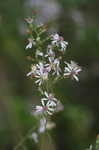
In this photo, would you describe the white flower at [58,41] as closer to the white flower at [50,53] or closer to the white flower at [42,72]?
the white flower at [50,53]

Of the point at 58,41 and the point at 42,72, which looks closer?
the point at 42,72

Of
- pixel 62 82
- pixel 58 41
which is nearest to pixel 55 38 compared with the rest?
pixel 58 41

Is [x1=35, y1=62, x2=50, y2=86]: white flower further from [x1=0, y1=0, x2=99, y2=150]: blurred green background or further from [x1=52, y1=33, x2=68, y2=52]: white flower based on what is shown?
[x1=0, y1=0, x2=99, y2=150]: blurred green background

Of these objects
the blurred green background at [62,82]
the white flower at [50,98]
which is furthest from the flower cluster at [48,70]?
the blurred green background at [62,82]

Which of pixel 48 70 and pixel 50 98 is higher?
pixel 48 70

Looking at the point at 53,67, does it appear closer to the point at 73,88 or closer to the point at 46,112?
the point at 46,112

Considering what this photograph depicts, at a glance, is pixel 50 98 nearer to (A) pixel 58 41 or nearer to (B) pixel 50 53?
(B) pixel 50 53

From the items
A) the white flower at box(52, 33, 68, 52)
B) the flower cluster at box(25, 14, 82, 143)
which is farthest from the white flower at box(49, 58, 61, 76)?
the white flower at box(52, 33, 68, 52)

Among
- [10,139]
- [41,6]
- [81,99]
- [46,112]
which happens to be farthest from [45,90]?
[41,6]

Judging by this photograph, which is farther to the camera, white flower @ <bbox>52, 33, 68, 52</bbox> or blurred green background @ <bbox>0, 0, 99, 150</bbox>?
blurred green background @ <bbox>0, 0, 99, 150</bbox>
